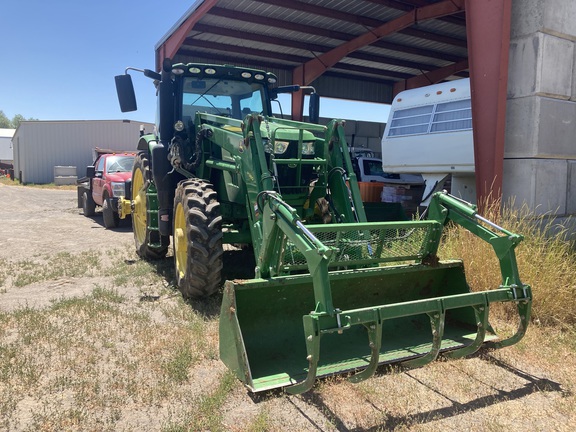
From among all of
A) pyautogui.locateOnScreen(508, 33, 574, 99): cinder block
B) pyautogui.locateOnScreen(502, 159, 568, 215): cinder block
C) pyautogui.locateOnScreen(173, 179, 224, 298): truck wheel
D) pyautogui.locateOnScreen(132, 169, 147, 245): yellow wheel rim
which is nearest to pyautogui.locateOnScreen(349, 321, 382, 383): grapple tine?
pyautogui.locateOnScreen(173, 179, 224, 298): truck wheel

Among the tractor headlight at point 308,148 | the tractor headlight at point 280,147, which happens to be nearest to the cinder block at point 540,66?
the tractor headlight at point 308,148

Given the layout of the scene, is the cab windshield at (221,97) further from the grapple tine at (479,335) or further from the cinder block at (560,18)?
the grapple tine at (479,335)

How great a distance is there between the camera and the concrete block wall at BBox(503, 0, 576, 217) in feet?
21.1

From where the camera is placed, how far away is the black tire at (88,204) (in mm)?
13805

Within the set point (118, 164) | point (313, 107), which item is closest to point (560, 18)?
point (313, 107)

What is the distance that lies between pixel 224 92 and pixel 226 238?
2.21 meters

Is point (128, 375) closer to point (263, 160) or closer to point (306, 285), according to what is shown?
point (306, 285)

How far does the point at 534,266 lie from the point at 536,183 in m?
1.64

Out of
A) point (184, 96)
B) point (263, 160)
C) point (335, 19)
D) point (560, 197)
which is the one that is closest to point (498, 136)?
point (560, 197)

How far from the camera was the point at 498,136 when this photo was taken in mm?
6406

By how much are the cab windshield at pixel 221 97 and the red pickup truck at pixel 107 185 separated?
14.6 feet

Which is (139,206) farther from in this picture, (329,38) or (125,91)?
(329,38)

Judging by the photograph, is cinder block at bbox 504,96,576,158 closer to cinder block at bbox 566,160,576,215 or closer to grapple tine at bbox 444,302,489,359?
cinder block at bbox 566,160,576,215

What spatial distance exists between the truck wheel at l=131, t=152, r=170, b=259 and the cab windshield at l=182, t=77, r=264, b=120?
1.27 metres
